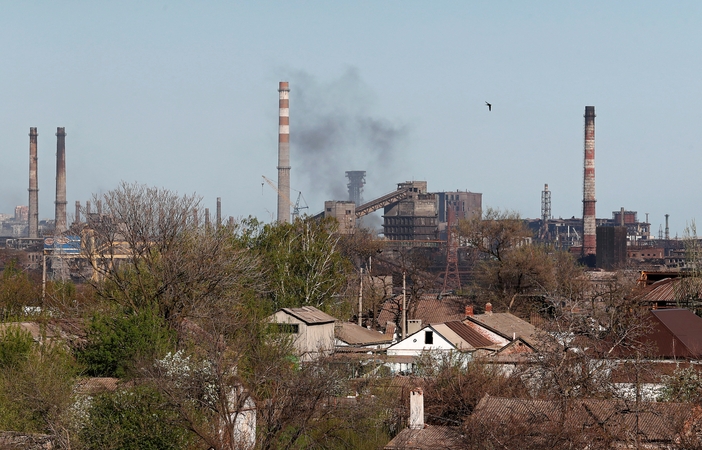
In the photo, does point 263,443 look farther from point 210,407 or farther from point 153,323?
point 153,323

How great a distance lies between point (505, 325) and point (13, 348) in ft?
65.0

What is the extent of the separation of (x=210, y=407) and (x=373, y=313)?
31.5m

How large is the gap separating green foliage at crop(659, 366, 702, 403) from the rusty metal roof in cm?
414

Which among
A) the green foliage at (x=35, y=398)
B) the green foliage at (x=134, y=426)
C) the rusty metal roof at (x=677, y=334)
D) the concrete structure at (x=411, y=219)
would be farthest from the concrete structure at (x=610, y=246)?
the green foliage at (x=134, y=426)

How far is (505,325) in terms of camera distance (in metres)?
37.5

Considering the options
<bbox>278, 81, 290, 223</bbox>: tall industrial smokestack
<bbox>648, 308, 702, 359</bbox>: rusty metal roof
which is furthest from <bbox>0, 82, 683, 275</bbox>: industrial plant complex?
<bbox>648, 308, 702, 359</bbox>: rusty metal roof

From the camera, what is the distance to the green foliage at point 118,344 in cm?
2336

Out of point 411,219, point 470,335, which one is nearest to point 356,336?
point 470,335

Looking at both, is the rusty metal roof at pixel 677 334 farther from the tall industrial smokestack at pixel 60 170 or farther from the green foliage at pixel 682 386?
the tall industrial smokestack at pixel 60 170

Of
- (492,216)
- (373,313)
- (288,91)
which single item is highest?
(288,91)

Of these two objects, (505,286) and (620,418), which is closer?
(620,418)

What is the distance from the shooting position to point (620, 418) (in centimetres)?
1616

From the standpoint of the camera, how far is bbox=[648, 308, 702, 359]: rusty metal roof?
24727 millimetres

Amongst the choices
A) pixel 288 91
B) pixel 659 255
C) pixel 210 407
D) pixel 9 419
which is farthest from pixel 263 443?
pixel 659 255
